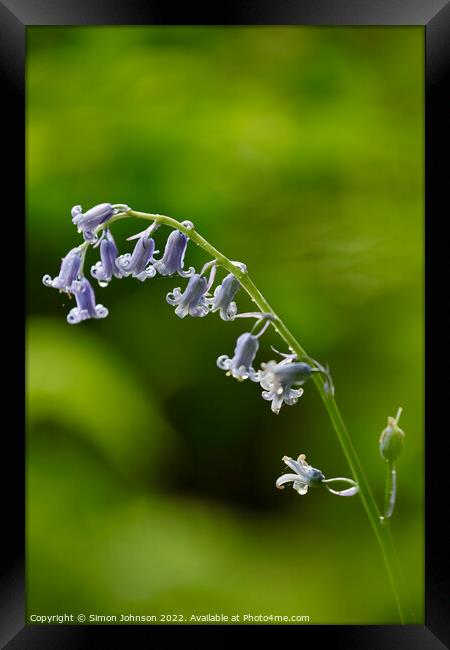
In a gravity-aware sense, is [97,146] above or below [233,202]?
above

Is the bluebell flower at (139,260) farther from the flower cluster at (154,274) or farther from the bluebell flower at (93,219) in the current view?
the bluebell flower at (93,219)

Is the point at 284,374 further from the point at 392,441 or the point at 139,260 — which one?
the point at 139,260

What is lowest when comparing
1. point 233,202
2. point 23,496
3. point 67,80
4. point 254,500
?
point 254,500

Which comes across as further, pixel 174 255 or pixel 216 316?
pixel 216 316

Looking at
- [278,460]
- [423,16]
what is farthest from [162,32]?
[278,460]

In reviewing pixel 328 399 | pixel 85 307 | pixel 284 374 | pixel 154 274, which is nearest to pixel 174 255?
pixel 154 274

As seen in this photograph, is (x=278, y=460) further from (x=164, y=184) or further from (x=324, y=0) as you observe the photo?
(x=324, y=0)
